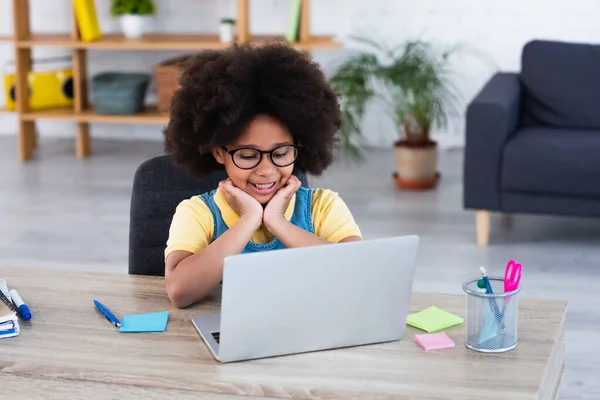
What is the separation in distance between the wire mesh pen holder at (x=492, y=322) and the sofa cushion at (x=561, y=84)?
2.99 meters

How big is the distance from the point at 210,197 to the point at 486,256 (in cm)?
217

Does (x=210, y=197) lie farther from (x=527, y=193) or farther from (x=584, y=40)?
(x=584, y=40)

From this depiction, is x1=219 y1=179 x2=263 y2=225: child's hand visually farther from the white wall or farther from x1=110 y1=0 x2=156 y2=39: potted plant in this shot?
the white wall

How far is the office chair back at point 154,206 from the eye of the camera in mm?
2197

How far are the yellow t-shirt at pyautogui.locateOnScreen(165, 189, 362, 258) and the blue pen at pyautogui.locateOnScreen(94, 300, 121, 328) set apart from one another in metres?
0.20

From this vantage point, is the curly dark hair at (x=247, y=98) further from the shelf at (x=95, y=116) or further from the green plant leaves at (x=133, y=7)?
the green plant leaves at (x=133, y=7)

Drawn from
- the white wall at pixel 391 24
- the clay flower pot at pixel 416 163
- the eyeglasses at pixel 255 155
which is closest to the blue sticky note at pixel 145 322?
the eyeglasses at pixel 255 155

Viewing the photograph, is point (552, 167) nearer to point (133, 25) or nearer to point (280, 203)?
point (280, 203)

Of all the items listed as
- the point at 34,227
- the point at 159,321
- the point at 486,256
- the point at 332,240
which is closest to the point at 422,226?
the point at 486,256

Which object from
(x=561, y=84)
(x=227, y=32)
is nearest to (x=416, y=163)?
(x=561, y=84)

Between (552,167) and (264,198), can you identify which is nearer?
(264,198)

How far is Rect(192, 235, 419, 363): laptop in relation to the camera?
5.07 ft

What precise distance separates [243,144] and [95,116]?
3.77 m

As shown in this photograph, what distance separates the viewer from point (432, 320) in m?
1.74
